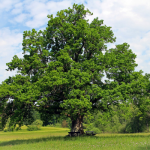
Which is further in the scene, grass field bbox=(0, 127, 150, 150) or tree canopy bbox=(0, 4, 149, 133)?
tree canopy bbox=(0, 4, 149, 133)

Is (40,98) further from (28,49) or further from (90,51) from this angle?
(90,51)

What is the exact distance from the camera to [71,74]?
20.7 m

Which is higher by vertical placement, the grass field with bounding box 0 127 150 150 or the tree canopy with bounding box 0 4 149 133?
the tree canopy with bounding box 0 4 149 133

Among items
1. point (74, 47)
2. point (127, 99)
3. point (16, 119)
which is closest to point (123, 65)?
point (127, 99)

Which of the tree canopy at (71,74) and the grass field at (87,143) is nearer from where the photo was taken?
the grass field at (87,143)

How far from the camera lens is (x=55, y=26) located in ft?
86.4

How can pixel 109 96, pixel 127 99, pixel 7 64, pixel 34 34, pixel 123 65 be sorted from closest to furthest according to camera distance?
pixel 109 96, pixel 127 99, pixel 123 65, pixel 7 64, pixel 34 34

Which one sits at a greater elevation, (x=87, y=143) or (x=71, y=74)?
(x=71, y=74)

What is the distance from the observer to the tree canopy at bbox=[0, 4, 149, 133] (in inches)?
816

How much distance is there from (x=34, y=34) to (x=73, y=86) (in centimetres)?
1107

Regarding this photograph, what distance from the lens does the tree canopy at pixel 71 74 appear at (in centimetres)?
2073

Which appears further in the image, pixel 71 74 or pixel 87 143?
pixel 71 74

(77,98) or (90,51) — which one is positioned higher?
(90,51)

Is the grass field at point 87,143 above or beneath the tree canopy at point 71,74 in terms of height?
beneath
